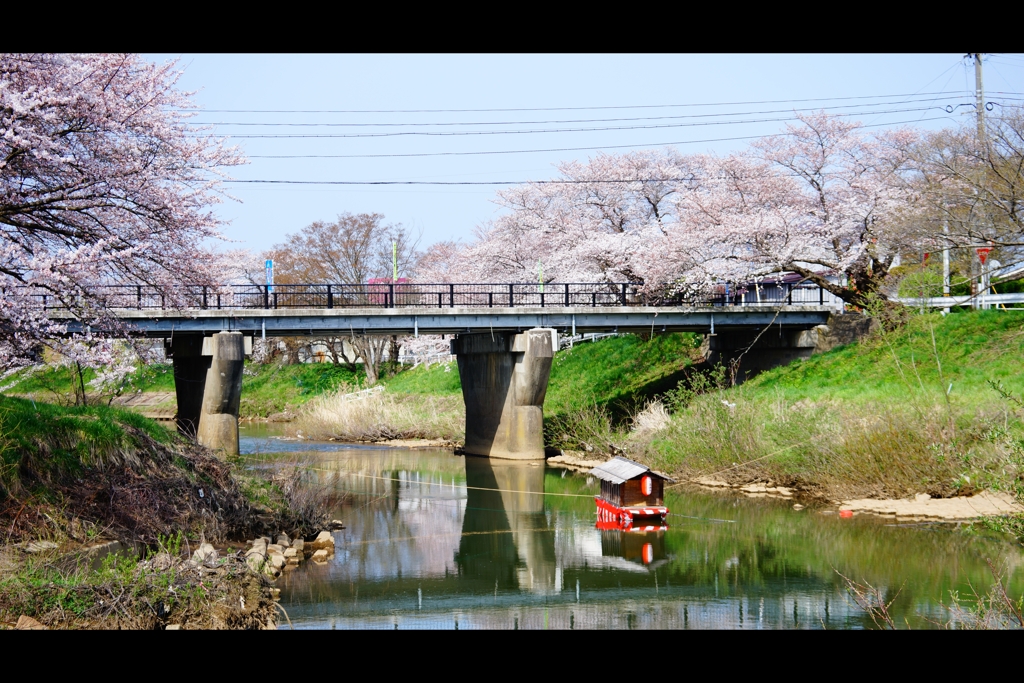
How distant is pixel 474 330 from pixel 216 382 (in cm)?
936

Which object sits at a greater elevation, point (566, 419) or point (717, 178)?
point (717, 178)

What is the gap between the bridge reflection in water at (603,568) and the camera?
13820mm

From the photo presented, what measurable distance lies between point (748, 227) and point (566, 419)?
9.83 m

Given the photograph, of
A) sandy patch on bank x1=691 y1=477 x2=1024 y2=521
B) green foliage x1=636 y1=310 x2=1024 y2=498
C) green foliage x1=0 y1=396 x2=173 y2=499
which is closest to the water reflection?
green foliage x1=636 y1=310 x2=1024 y2=498

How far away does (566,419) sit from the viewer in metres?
36.3

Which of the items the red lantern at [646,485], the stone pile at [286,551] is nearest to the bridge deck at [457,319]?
the red lantern at [646,485]

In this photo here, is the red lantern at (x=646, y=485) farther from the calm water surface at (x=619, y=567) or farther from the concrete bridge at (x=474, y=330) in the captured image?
the concrete bridge at (x=474, y=330)

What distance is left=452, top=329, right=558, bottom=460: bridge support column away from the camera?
110 ft

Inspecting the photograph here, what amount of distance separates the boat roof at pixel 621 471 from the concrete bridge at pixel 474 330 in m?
11.1
